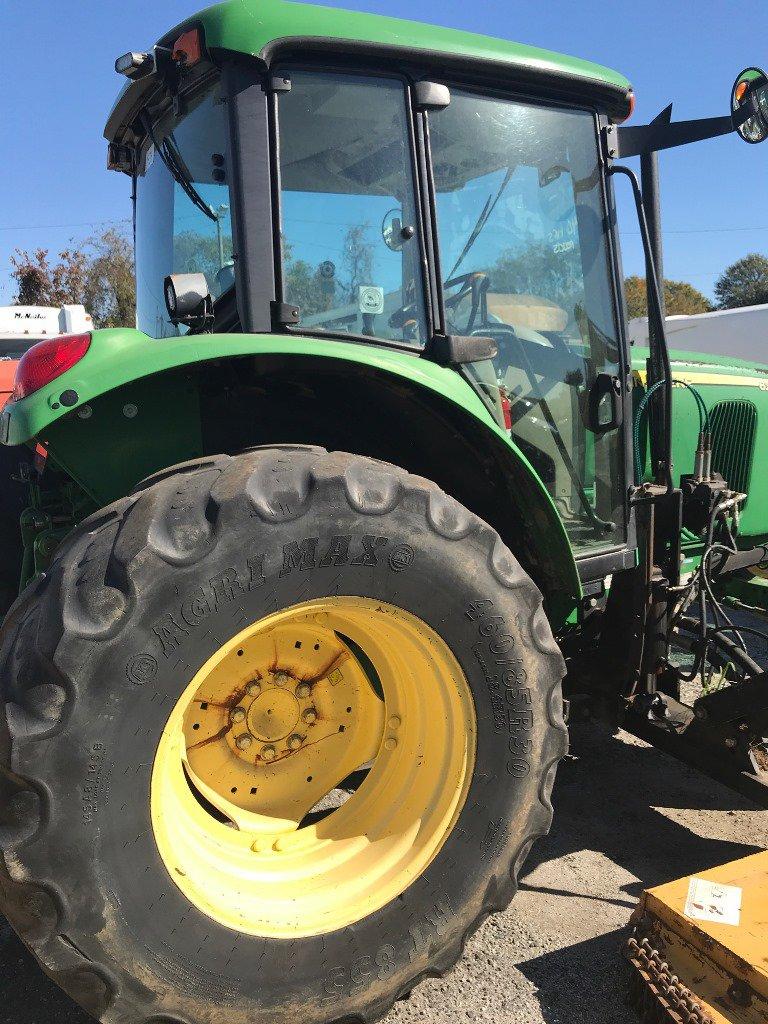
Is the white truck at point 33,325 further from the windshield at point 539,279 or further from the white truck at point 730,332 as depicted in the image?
the windshield at point 539,279

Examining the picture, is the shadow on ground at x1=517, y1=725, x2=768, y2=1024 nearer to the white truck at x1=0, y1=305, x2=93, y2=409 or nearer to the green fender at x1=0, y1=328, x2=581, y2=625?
the green fender at x1=0, y1=328, x2=581, y2=625

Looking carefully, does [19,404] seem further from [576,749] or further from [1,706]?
[576,749]

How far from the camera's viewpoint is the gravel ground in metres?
1.96

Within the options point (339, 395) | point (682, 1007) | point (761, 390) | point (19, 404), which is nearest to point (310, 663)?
point (339, 395)

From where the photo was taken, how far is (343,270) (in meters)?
2.14

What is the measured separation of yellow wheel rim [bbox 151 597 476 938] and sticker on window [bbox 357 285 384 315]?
0.83 m

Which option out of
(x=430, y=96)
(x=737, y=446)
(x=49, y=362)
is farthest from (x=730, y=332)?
Answer: (x=49, y=362)

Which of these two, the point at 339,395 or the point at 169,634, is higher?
the point at 339,395

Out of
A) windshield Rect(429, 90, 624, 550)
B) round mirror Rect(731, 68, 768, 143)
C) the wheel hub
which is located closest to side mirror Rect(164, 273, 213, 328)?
windshield Rect(429, 90, 624, 550)

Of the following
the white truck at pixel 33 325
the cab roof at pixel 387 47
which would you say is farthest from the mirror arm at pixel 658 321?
the white truck at pixel 33 325

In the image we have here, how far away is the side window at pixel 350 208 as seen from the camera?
206 centimetres

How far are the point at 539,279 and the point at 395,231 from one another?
528 mm

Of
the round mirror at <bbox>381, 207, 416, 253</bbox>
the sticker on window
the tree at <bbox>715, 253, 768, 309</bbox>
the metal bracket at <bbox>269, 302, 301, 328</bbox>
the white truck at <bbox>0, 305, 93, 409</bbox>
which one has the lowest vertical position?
the metal bracket at <bbox>269, 302, 301, 328</bbox>

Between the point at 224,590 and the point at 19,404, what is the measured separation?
65cm
